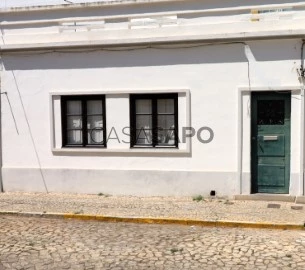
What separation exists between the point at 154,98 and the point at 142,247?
4.10 m

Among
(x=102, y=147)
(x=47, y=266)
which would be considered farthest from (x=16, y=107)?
(x=47, y=266)

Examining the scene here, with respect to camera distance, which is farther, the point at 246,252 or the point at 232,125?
the point at 232,125

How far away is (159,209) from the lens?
841 cm

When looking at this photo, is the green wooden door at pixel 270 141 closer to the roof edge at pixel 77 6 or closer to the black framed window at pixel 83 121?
the roof edge at pixel 77 6

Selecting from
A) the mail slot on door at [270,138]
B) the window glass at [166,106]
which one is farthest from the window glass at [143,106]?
Result: the mail slot on door at [270,138]

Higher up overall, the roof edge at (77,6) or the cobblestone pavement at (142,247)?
the roof edge at (77,6)

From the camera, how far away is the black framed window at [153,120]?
376 inches

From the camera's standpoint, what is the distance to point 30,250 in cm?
623

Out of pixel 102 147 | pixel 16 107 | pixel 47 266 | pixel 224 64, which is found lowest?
pixel 47 266

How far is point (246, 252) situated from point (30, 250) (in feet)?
10.3

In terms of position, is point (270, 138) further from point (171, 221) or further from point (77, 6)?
point (77, 6)

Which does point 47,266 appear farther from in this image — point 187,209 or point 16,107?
point 16,107

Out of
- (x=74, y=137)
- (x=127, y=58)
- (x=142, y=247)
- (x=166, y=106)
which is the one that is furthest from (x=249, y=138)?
(x=74, y=137)

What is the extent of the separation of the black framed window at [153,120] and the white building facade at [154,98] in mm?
23
